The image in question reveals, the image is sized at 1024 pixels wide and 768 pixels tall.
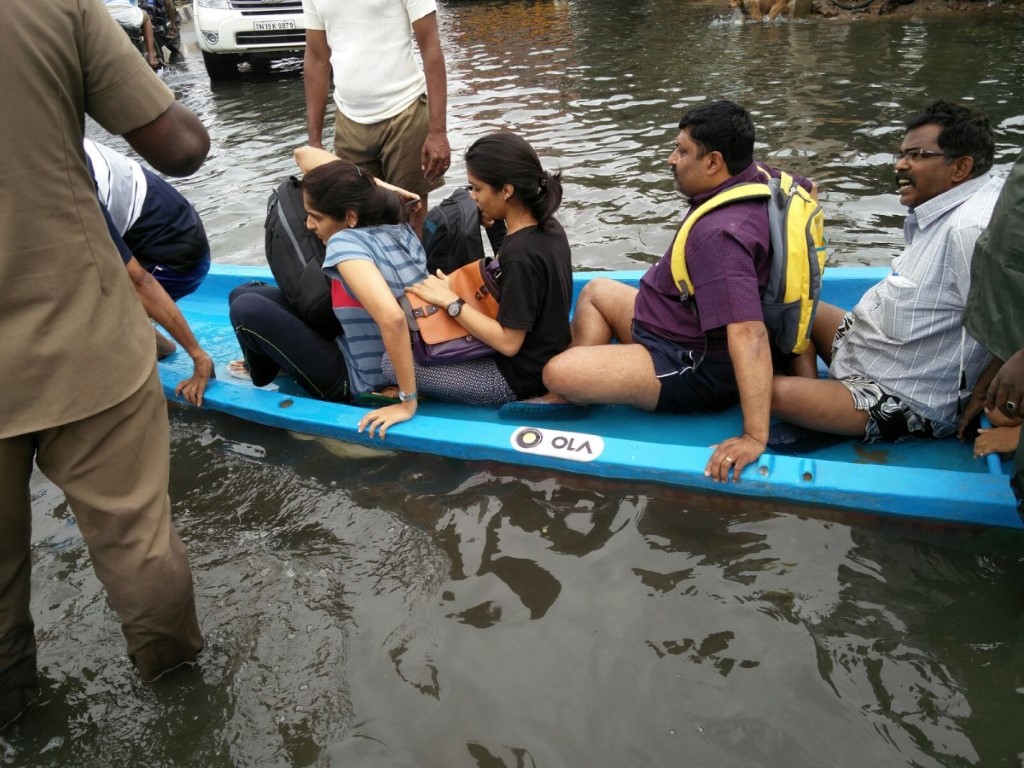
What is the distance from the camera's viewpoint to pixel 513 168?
9.16 ft

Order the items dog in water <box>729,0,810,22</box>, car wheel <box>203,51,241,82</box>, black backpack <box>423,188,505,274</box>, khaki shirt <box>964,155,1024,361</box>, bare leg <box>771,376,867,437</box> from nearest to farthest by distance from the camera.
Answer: khaki shirt <box>964,155,1024,361</box> < bare leg <box>771,376,867,437</box> < black backpack <box>423,188,505,274</box> < car wheel <box>203,51,241,82</box> < dog in water <box>729,0,810,22</box>

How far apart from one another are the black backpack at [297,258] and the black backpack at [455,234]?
0.51 meters

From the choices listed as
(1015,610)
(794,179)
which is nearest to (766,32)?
(794,179)

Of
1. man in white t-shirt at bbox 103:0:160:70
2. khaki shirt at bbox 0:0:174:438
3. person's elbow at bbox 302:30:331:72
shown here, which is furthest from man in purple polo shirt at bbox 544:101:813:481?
man in white t-shirt at bbox 103:0:160:70

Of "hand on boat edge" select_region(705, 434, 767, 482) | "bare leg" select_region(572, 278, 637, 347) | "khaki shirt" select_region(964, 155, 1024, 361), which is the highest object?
"khaki shirt" select_region(964, 155, 1024, 361)

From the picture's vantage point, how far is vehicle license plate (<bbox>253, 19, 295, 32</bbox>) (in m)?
10.6

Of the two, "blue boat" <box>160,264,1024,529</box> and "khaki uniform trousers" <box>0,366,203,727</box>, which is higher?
"khaki uniform trousers" <box>0,366,203,727</box>

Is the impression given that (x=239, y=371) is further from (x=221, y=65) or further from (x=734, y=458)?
(x=221, y=65)

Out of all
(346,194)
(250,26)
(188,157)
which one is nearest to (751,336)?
(346,194)

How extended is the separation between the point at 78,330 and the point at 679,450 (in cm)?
190

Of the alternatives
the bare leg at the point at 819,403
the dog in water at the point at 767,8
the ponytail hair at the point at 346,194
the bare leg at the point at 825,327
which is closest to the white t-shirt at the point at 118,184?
the ponytail hair at the point at 346,194

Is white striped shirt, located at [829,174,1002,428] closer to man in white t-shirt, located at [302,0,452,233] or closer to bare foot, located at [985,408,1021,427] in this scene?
bare foot, located at [985,408,1021,427]

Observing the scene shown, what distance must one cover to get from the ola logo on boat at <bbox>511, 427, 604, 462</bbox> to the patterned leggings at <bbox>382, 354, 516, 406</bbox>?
348mm

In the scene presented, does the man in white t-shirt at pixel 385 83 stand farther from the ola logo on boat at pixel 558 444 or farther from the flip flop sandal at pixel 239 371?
the ola logo on boat at pixel 558 444
